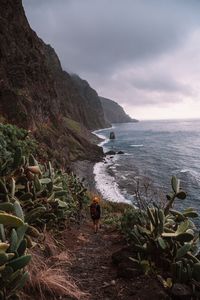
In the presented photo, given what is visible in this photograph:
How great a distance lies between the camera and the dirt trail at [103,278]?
20.9ft

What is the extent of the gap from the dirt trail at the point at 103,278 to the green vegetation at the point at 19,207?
1014 millimetres

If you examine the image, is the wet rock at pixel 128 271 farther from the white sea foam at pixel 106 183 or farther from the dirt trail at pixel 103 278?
the white sea foam at pixel 106 183

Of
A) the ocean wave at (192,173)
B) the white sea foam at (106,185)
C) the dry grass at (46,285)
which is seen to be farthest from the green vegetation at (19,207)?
the ocean wave at (192,173)

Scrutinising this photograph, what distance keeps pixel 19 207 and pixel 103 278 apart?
94.0 inches

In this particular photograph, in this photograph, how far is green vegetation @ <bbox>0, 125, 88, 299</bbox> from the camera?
4.84 m

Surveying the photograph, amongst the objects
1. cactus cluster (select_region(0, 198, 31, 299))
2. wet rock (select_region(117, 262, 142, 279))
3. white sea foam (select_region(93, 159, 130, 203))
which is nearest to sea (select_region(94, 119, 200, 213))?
white sea foam (select_region(93, 159, 130, 203))

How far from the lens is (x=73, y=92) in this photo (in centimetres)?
13988

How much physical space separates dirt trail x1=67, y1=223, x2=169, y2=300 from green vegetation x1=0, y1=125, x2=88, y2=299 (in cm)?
101

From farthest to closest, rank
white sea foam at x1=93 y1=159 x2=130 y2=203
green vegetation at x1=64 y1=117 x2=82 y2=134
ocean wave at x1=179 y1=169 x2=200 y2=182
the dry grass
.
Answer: green vegetation at x1=64 y1=117 x2=82 y2=134
ocean wave at x1=179 y1=169 x2=200 y2=182
white sea foam at x1=93 y1=159 x2=130 y2=203
the dry grass

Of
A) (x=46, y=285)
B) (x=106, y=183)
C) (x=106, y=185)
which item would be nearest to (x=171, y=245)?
(x=46, y=285)

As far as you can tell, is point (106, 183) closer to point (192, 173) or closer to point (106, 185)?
point (106, 185)

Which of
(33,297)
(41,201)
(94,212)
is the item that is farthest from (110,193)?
(33,297)

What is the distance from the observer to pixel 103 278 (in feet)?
23.8

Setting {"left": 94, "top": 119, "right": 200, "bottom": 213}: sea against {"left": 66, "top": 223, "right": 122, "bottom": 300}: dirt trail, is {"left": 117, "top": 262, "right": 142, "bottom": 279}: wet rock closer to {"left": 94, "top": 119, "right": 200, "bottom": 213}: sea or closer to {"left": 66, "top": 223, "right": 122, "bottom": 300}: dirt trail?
{"left": 66, "top": 223, "right": 122, "bottom": 300}: dirt trail
